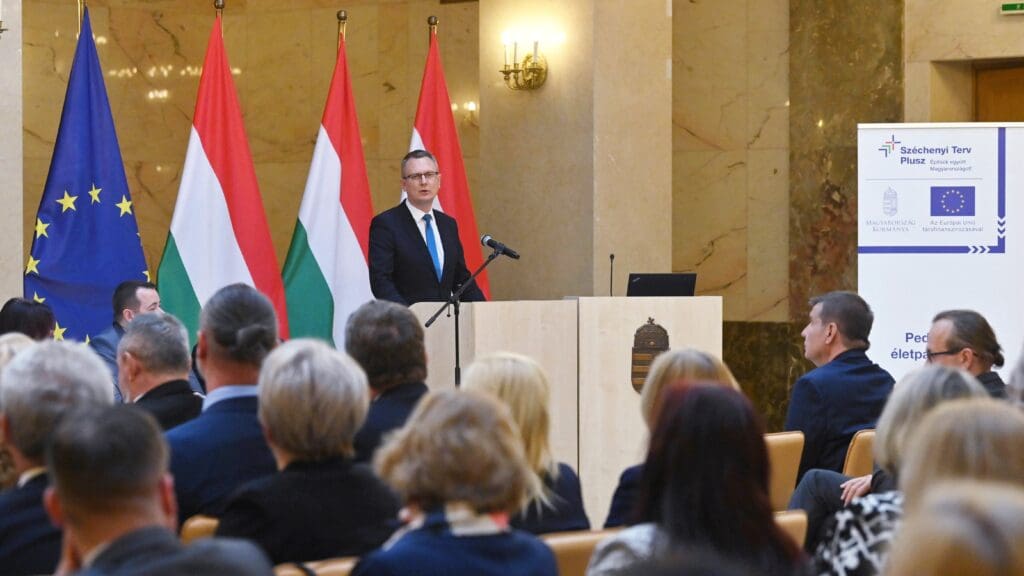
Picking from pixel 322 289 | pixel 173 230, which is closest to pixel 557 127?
pixel 322 289

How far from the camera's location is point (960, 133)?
8180mm

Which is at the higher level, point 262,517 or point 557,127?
point 557,127

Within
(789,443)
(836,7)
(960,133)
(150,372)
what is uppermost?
(836,7)

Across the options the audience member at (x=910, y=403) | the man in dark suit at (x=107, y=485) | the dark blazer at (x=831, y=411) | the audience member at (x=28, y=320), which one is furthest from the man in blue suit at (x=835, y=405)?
the man in dark suit at (x=107, y=485)

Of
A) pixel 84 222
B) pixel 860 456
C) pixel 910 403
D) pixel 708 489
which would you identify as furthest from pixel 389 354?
pixel 84 222

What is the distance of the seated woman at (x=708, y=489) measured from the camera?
2.43m

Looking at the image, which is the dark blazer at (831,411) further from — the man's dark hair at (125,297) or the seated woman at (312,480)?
the man's dark hair at (125,297)

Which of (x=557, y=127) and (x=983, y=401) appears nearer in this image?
(x=983, y=401)

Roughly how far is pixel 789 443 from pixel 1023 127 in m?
4.24

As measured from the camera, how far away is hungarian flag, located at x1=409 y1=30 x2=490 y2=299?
326 inches

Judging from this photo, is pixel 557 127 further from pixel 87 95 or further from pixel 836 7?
pixel 87 95

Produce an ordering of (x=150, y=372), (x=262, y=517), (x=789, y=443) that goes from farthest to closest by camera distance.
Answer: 1. (x=789, y=443)
2. (x=150, y=372)
3. (x=262, y=517)

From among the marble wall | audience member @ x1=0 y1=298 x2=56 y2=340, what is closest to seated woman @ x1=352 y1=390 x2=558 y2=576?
audience member @ x1=0 y1=298 x2=56 y2=340

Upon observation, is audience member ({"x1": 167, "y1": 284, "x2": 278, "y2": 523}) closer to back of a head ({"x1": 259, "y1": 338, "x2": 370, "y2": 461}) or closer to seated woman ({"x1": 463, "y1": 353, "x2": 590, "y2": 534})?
back of a head ({"x1": 259, "y1": 338, "x2": 370, "y2": 461})
